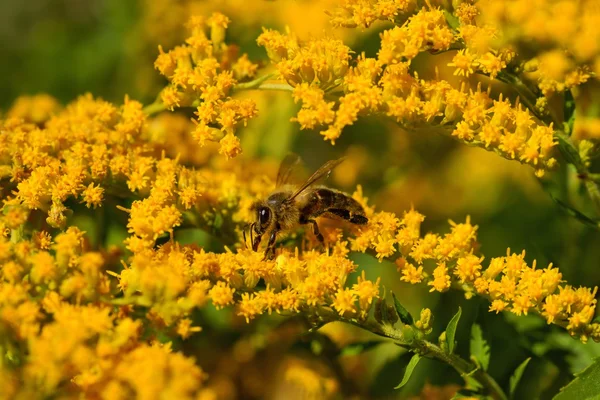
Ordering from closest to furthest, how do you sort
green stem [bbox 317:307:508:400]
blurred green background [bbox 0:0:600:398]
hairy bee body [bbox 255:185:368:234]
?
green stem [bbox 317:307:508:400] → hairy bee body [bbox 255:185:368:234] → blurred green background [bbox 0:0:600:398]

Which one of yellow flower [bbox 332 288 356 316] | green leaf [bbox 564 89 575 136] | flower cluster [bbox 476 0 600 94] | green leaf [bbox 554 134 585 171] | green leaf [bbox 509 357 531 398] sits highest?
flower cluster [bbox 476 0 600 94]

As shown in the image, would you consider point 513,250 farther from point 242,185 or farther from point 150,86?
point 150,86

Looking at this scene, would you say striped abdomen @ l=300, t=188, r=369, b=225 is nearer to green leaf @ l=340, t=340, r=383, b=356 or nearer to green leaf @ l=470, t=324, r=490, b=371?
green leaf @ l=340, t=340, r=383, b=356

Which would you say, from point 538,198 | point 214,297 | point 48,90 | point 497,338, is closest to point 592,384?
point 497,338

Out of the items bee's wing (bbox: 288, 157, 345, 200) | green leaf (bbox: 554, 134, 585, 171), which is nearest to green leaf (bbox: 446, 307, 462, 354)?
green leaf (bbox: 554, 134, 585, 171)

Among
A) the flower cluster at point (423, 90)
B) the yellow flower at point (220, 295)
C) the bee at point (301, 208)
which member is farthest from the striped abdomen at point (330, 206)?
the yellow flower at point (220, 295)

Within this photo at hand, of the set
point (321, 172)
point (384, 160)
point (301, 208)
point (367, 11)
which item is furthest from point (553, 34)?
point (384, 160)
